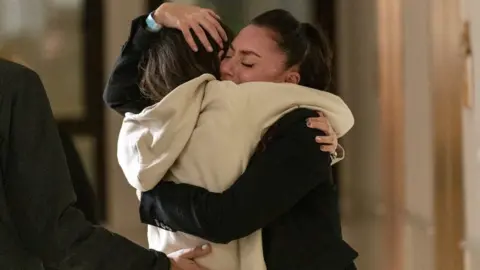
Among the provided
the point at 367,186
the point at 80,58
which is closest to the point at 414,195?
the point at 367,186

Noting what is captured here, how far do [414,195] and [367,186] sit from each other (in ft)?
1.18

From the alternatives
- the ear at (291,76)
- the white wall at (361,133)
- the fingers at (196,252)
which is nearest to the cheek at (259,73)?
the ear at (291,76)

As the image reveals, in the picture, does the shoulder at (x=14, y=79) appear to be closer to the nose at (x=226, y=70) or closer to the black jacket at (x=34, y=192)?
the black jacket at (x=34, y=192)

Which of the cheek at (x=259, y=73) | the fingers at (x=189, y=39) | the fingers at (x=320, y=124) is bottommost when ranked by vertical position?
the fingers at (x=320, y=124)

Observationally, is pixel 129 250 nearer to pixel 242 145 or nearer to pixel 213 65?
pixel 242 145

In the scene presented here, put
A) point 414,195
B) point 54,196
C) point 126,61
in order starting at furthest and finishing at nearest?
point 414,195
point 126,61
point 54,196

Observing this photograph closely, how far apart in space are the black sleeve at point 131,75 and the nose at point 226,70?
11 cm

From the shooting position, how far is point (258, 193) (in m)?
0.88

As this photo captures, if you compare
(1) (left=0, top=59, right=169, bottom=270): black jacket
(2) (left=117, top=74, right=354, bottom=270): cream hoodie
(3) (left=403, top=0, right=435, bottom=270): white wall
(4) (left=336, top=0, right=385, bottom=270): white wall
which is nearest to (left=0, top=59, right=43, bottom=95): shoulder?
(1) (left=0, top=59, right=169, bottom=270): black jacket

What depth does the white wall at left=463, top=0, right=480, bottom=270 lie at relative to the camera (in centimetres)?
110

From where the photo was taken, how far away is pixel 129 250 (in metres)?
0.85

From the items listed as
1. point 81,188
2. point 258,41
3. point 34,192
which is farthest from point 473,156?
point 81,188

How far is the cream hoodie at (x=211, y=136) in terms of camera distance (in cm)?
92

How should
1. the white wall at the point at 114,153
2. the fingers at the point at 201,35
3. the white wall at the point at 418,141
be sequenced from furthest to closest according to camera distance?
the white wall at the point at 114,153 < the white wall at the point at 418,141 < the fingers at the point at 201,35
